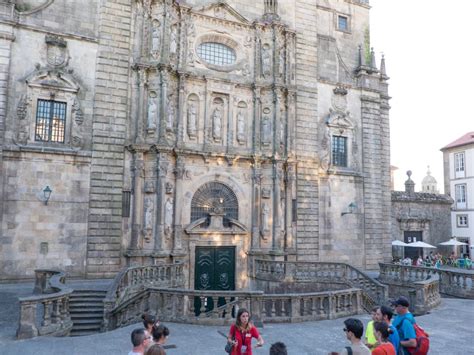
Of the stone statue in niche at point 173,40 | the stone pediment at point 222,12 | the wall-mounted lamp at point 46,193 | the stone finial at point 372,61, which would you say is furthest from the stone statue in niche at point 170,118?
the stone finial at point 372,61

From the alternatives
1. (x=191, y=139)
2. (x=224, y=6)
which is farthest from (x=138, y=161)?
(x=224, y=6)

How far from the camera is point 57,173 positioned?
1903 cm

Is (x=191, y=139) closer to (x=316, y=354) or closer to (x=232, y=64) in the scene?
(x=232, y=64)

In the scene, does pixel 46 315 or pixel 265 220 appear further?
pixel 265 220

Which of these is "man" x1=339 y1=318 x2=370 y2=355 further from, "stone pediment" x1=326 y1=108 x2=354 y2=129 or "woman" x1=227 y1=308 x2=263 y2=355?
"stone pediment" x1=326 y1=108 x2=354 y2=129

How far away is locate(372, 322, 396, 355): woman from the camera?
18.4ft

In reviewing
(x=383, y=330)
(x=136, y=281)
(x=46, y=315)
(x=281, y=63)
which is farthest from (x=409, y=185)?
(x=383, y=330)

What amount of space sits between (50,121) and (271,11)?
46.2 ft

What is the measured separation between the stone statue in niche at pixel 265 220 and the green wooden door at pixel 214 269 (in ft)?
6.46

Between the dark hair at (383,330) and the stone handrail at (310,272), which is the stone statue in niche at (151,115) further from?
the dark hair at (383,330)

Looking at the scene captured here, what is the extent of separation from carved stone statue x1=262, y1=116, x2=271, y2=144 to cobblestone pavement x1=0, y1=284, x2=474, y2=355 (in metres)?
12.1

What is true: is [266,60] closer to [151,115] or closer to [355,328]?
[151,115]

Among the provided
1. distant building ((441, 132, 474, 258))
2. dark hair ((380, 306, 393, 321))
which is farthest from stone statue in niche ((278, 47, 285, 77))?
distant building ((441, 132, 474, 258))

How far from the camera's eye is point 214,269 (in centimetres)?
2194
